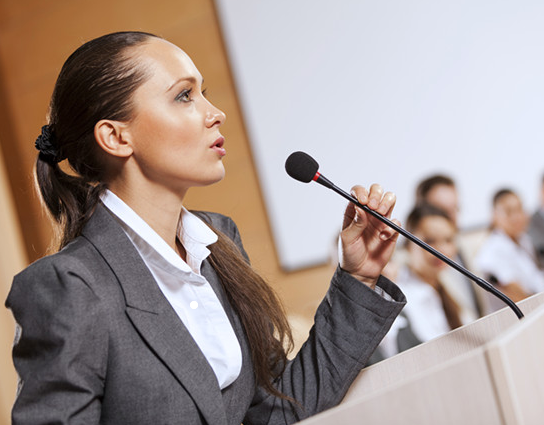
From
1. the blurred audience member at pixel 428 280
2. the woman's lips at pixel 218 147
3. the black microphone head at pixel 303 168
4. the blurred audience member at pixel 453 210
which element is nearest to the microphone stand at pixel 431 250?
the black microphone head at pixel 303 168

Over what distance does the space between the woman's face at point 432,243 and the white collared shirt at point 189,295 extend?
2024 millimetres

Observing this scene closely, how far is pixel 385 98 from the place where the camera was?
3520 millimetres

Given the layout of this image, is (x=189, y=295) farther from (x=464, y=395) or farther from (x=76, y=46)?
(x=76, y=46)

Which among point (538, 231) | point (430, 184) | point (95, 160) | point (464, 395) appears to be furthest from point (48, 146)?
point (538, 231)

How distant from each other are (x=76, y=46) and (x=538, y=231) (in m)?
2.69

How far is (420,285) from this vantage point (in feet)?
9.39

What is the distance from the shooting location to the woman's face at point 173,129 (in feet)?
3.19

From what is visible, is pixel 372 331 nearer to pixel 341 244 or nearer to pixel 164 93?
pixel 341 244

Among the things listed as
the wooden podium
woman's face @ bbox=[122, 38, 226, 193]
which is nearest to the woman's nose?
woman's face @ bbox=[122, 38, 226, 193]

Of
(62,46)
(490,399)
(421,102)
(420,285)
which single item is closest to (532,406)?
(490,399)

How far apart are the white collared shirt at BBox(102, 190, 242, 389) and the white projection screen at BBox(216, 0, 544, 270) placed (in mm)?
2497

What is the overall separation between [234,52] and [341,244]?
9.07 ft

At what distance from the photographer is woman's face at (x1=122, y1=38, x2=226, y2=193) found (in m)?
0.97

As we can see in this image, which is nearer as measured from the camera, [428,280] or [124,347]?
[124,347]
